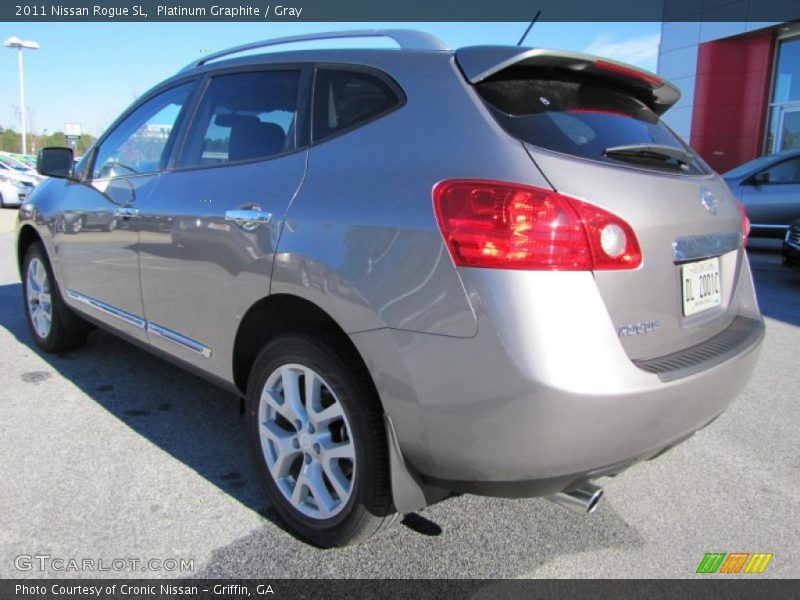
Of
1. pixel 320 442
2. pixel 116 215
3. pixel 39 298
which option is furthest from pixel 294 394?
pixel 39 298

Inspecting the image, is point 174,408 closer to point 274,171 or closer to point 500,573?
point 274,171

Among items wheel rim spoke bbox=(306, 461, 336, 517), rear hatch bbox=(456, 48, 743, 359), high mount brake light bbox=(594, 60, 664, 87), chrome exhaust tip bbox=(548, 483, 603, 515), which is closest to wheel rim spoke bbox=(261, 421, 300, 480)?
wheel rim spoke bbox=(306, 461, 336, 517)

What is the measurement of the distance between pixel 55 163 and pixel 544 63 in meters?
3.30

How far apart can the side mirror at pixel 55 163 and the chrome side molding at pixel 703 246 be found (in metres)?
3.61

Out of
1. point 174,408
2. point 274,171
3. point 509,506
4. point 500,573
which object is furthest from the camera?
point 174,408

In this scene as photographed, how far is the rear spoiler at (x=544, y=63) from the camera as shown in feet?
6.63

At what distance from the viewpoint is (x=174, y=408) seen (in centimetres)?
360

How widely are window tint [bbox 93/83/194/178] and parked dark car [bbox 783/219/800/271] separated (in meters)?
7.01

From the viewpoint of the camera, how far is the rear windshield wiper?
6.72ft

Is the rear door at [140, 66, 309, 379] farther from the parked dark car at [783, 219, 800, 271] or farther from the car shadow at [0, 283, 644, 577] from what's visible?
the parked dark car at [783, 219, 800, 271]

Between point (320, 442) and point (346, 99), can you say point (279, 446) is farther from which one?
point (346, 99)

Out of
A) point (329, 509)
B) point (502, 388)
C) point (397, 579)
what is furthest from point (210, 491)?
point (502, 388)

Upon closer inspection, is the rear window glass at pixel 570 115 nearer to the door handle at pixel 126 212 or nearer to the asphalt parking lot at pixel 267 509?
the asphalt parking lot at pixel 267 509

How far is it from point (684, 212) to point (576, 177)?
0.50 metres
